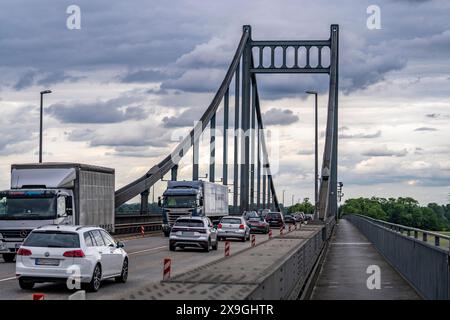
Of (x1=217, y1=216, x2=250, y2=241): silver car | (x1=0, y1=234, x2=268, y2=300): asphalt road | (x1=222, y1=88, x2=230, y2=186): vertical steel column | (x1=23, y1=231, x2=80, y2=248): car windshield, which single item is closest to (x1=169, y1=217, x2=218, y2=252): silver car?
(x1=0, y1=234, x2=268, y2=300): asphalt road

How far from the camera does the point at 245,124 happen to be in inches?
3789

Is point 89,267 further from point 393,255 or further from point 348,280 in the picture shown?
point 393,255

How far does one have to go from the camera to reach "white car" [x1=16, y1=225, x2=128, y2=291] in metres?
19.1

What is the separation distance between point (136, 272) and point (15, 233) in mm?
5766

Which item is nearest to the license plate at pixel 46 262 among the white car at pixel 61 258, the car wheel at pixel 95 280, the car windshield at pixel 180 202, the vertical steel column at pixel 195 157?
the white car at pixel 61 258

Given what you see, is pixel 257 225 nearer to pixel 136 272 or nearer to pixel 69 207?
pixel 69 207

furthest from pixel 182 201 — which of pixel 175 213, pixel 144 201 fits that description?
pixel 144 201

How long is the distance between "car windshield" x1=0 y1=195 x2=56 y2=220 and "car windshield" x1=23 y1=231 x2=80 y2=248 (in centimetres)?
961

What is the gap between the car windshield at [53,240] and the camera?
1944 cm
